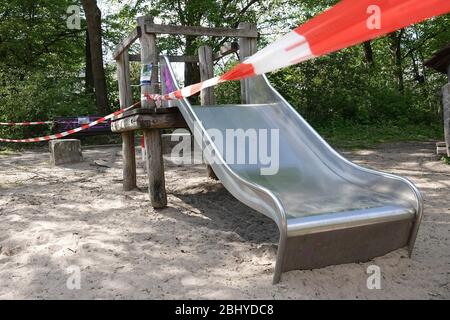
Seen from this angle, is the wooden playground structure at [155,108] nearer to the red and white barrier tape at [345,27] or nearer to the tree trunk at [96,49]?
the red and white barrier tape at [345,27]

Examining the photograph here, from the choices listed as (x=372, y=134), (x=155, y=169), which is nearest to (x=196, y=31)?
(x=155, y=169)

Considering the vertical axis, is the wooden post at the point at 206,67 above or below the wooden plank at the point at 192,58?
below

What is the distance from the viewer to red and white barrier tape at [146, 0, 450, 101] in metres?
1.83

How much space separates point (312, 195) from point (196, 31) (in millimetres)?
2511

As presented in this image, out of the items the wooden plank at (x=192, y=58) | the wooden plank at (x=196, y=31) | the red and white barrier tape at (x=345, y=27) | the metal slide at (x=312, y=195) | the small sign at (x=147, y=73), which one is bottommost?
the metal slide at (x=312, y=195)

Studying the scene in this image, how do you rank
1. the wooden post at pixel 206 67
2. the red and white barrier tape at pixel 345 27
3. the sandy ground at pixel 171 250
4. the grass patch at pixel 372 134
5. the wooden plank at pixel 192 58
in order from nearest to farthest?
the red and white barrier tape at pixel 345 27 → the sandy ground at pixel 171 250 → the wooden plank at pixel 192 58 → the wooden post at pixel 206 67 → the grass patch at pixel 372 134

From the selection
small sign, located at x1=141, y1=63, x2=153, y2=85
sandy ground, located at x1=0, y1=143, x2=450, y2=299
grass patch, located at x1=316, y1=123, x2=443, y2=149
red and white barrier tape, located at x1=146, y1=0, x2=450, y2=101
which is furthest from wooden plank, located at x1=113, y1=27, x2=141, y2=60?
grass patch, located at x1=316, y1=123, x2=443, y2=149

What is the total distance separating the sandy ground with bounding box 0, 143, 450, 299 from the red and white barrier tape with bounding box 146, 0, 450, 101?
145 centimetres

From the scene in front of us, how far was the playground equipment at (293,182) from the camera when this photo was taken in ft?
9.61

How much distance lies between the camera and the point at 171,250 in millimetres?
3664

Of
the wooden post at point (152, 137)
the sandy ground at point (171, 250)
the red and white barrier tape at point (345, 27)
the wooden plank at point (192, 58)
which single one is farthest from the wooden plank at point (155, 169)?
the red and white barrier tape at point (345, 27)

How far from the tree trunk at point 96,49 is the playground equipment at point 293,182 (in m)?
7.02

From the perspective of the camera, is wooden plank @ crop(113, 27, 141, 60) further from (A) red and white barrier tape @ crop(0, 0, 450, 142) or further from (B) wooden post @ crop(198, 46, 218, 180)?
(A) red and white barrier tape @ crop(0, 0, 450, 142)

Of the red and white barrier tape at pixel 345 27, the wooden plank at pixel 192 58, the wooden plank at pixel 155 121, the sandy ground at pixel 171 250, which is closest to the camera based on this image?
the red and white barrier tape at pixel 345 27
